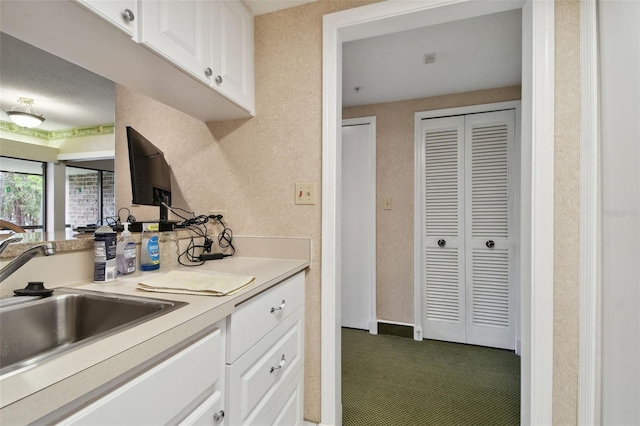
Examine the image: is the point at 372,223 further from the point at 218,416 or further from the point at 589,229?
the point at 218,416

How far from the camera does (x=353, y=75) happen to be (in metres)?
2.37

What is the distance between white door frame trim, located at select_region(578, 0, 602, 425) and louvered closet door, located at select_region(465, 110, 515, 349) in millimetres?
1451

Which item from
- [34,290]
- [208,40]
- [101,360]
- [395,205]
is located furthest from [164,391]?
[395,205]

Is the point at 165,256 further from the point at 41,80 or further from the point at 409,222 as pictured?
the point at 409,222

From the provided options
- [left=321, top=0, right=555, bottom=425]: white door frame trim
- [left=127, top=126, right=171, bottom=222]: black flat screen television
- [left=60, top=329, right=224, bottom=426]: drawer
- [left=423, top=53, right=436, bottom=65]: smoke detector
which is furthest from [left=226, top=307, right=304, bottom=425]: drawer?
[left=423, top=53, right=436, bottom=65]: smoke detector

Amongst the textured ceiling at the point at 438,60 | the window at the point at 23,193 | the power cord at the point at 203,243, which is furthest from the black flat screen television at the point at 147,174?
the textured ceiling at the point at 438,60

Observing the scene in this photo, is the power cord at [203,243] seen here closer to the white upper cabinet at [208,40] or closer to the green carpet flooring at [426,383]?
the white upper cabinet at [208,40]

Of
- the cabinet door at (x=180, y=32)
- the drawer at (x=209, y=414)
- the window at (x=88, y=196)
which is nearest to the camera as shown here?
the drawer at (x=209, y=414)

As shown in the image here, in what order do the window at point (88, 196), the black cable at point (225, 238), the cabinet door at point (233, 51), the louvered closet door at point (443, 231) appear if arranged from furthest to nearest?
1. the louvered closet door at point (443, 231)
2. the black cable at point (225, 238)
3. the cabinet door at point (233, 51)
4. the window at point (88, 196)

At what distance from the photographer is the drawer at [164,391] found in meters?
0.50

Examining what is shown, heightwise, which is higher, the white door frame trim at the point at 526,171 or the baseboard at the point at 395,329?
the white door frame trim at the point at 526,171

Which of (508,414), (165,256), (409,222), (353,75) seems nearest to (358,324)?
(409,222)

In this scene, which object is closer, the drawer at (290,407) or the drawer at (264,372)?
the drawer at (264,372)

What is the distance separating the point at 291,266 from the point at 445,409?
4.34 ft
